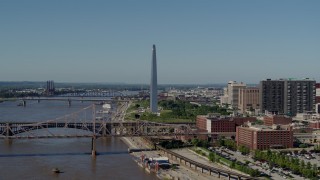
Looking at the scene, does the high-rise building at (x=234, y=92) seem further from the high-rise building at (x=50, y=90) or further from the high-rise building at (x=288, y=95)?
the high-rise building at (x=50, y=90)

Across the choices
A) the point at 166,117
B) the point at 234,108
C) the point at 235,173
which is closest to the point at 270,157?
the point at 235,173

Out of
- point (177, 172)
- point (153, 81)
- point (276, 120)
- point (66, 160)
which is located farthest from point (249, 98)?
point (177, 172)

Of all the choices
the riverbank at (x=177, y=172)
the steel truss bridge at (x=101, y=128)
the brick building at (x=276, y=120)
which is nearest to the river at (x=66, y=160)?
the riverbank at (x=177, y=172)

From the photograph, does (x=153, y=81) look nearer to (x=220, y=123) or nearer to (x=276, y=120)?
(x=276, y=120)

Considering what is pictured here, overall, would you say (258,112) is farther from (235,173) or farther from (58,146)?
(235,173)

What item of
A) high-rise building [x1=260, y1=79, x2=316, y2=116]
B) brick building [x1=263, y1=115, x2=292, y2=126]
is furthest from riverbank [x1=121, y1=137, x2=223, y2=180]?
high-rise building [x1=260, y1=79, x2=316, y2=116]
